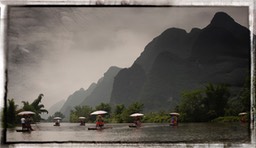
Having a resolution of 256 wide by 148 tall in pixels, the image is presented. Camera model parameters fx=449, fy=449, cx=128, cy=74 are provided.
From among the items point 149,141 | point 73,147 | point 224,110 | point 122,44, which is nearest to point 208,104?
point 224,110

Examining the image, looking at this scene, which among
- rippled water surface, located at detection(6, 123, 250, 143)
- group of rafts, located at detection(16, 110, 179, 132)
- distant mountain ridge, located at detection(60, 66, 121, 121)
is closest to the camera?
rippled water surface, located at detection(6, 123, 250, 143)

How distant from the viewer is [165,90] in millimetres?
9500

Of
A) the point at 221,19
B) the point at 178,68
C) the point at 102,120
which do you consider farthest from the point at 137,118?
the point at 221,19

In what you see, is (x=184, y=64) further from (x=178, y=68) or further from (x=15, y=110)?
(x=15, y=110)

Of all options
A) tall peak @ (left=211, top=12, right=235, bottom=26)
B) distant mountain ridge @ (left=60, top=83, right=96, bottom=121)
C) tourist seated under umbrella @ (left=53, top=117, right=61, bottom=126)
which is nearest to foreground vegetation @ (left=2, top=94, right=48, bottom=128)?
tourist seated under umbrella @ (left=53, top=117, right=61, bottom=126)

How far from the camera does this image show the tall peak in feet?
30.7

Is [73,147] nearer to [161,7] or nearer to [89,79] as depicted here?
[89,79]

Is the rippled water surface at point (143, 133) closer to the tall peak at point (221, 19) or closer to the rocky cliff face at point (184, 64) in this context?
the rocky cliff face at point (184, 64)

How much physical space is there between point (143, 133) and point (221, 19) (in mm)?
2883

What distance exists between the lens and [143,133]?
930 cm

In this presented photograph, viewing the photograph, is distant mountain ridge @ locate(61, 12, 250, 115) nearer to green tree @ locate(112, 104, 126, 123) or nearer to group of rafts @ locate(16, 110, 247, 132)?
green tree @ locate(112, 104, 126, 123)

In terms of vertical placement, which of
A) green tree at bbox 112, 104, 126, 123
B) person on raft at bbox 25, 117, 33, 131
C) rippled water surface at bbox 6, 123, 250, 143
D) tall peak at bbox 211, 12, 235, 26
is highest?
tall peak at bbox 211, 12, 235, 26

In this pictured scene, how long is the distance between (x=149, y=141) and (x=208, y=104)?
1656 millimetres

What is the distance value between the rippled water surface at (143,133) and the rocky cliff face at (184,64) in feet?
1.76
